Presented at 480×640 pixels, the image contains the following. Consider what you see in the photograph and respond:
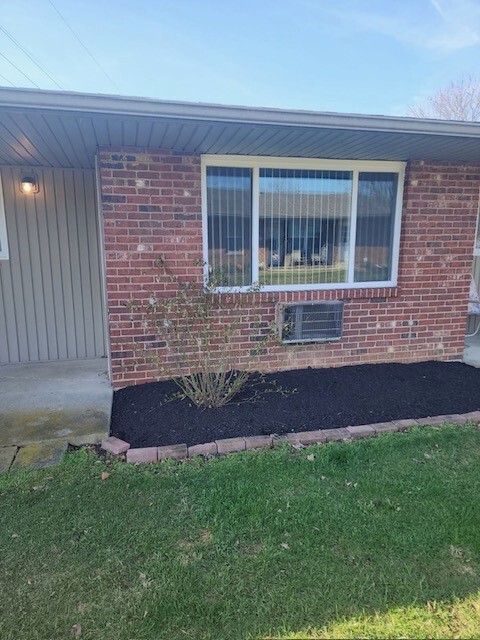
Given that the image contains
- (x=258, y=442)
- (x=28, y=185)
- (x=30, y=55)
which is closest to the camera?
(x=258, y=442)

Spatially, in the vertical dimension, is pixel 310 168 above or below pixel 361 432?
above

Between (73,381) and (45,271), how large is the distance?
61.7 inches

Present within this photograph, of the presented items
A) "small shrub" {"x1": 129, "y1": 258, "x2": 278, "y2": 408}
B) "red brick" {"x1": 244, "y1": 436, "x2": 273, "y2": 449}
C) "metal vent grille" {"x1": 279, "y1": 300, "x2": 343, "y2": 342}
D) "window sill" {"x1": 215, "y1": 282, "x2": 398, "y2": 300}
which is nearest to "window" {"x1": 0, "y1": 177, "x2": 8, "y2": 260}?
"small shrub" {"x1": 129, "y1": 258, "x2": 278, "y2": 408}

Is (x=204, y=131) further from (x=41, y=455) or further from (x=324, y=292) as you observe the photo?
(x=41, y=455)

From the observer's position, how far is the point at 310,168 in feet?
15.5

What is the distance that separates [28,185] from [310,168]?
323 cm

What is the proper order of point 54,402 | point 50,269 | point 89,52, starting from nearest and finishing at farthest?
point 54,402 < point 50,269 < point 89,52

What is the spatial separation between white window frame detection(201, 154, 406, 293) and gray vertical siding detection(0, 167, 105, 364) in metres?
1.84

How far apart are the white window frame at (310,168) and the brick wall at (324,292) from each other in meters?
0.09

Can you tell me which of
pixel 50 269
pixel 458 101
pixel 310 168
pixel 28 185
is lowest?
pixel 50 269

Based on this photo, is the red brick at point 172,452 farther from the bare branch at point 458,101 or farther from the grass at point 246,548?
the bare branch at point 458,101

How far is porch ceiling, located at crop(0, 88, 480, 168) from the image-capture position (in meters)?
3.00

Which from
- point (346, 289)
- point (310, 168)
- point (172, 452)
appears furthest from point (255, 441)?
point (310, 168)

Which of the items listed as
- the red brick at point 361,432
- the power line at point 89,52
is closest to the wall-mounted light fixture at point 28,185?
the red brick at point 361,432
